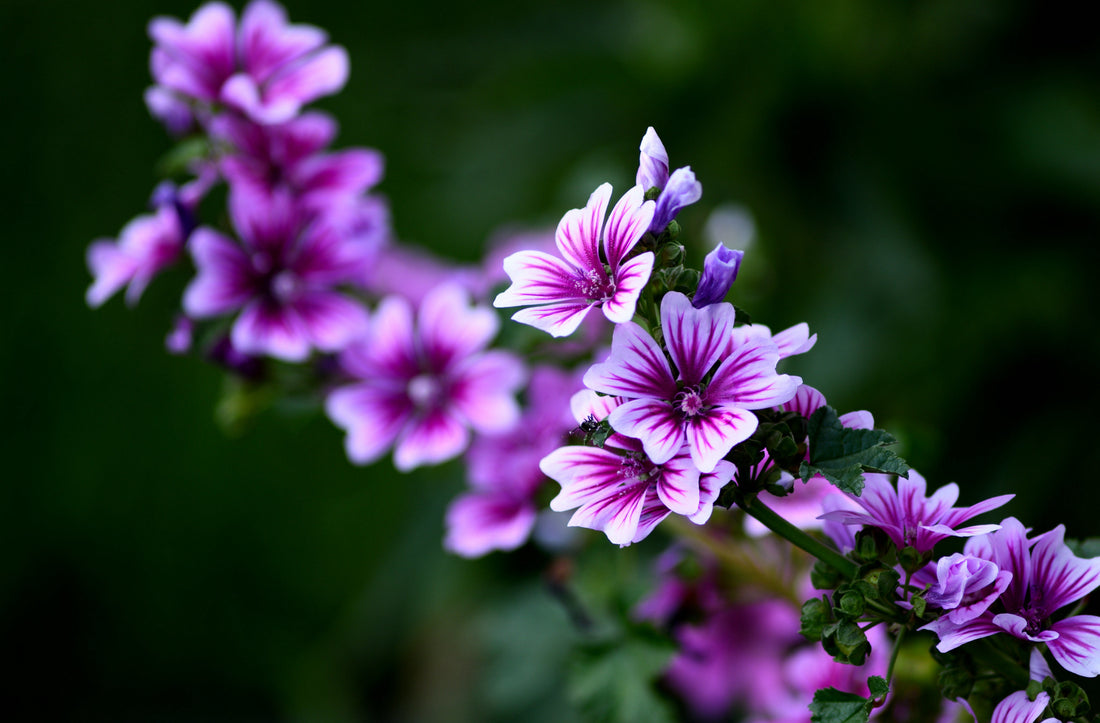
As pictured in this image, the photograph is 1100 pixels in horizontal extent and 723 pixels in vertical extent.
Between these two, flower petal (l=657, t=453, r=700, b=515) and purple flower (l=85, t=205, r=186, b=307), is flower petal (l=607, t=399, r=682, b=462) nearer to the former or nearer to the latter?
flower petal (l=657, t=453, r=700, b=515)

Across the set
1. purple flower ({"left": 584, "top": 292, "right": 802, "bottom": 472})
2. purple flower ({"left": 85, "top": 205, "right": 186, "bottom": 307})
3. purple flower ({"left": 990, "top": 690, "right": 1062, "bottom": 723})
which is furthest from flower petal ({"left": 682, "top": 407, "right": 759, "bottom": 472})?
purple flower ({"left": 85, "top": 205, "right": 186, "bottom": 307})

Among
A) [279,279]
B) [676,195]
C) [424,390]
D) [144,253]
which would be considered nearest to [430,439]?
[424,390]

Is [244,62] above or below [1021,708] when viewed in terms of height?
above

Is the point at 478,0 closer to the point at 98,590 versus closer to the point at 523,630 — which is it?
the point at 98,590

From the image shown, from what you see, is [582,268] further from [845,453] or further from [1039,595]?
[1039,595]

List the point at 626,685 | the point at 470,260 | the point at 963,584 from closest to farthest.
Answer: the point at 963,584, the point at 626,685, the point at 470,260

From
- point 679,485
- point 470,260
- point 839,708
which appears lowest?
point 839,708

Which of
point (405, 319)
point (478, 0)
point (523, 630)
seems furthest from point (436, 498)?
point (478, 0)
